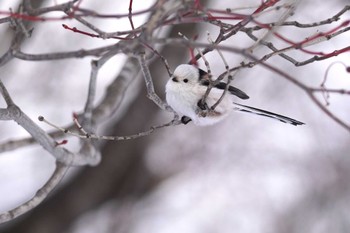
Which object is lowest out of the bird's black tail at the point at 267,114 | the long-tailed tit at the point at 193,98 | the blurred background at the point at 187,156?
the bird's black tail at the point at 267,114

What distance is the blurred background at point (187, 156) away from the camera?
150 inches

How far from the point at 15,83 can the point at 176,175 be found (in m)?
1.46

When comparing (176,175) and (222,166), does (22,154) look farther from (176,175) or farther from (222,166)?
(222,166)

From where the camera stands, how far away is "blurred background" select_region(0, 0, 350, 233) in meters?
3.80

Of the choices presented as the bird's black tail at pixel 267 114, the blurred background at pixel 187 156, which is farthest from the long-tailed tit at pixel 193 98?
the blurred background at pixel 187 156

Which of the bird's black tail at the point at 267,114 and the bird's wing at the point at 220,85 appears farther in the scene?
the bird's wing at the point at 220,85

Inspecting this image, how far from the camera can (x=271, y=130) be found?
4586 mm

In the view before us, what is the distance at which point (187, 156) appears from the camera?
4.47 meters

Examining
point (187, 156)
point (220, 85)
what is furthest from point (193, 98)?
point (187, 156)

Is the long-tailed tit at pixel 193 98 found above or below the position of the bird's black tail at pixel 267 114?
above

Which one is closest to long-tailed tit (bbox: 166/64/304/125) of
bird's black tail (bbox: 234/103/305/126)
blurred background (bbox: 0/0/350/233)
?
bird's black tail (bbox: 234/103/305/126)

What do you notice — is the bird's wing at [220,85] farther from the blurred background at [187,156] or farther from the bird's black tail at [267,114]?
the blurred background at [187,156]

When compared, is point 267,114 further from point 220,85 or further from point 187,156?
point 187,156

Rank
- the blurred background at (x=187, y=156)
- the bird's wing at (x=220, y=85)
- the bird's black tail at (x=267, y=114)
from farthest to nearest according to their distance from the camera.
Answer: the blurred background at (x=187, y=156), the bird's wing at (x=220, y=85), the bird's black tail at (x=267, y=114)
